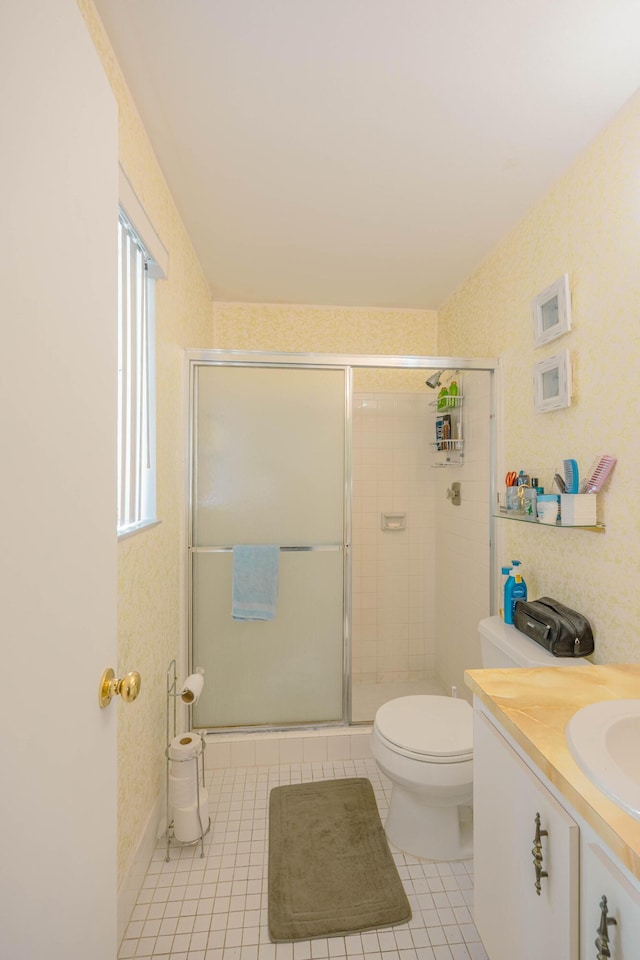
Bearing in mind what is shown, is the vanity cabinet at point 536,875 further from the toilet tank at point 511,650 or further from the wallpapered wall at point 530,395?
the wallpapered wall at point 530,395

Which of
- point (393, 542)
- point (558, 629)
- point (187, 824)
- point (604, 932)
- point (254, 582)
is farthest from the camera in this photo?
point (393, 542)

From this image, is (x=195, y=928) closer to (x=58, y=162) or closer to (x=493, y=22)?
(x=58, y=162)

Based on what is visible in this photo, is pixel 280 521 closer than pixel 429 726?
No

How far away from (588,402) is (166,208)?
5.51 ft

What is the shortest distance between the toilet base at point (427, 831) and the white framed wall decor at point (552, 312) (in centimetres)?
170

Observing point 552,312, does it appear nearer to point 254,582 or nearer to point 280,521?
point 280,521

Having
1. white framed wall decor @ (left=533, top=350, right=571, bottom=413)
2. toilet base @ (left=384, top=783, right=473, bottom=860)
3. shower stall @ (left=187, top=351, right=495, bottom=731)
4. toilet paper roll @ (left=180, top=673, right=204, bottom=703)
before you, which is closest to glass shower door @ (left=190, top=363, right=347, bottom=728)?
shower stall @ (left=187, top=351, right=495, bottom=731)

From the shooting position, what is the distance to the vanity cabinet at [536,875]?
63cm

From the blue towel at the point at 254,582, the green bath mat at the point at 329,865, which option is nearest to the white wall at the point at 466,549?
the green bath mat at the point at 329,865

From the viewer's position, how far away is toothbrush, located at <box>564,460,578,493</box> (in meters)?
1.57

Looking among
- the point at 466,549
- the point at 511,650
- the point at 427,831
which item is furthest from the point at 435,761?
the point at 466,549

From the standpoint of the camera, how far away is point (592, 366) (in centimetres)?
153

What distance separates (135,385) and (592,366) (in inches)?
59.6

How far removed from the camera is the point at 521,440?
200cm
